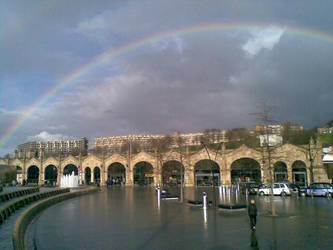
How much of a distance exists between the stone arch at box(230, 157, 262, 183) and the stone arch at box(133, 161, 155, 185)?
19358 mm

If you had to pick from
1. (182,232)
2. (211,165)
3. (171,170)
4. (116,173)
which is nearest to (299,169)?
(211,165)

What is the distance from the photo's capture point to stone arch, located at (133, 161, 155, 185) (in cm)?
7150

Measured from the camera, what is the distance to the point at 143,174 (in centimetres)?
7600

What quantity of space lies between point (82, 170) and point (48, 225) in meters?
61.8

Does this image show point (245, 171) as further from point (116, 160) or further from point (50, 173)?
point (50, 173)

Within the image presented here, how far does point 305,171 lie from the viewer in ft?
175

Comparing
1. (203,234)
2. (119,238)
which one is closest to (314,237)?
(203,234)

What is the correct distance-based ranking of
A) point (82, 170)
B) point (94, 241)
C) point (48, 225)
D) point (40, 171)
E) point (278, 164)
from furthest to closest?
point (40, 171)
point (82, 170)
point (278, 164)
point (48, 225)
point (94, 241)

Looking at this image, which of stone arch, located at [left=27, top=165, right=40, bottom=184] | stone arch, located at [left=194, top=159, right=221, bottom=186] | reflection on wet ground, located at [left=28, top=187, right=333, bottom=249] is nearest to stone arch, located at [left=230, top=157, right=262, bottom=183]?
stone arch, located at [left=194, top=159, right=221, bottom=186]

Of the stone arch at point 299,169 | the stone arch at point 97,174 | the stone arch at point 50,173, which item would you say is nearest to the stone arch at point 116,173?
the stone arch at point 97,174

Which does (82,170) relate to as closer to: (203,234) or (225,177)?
(225,177)

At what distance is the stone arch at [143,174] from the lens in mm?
71500

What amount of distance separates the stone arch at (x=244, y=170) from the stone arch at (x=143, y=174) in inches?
762

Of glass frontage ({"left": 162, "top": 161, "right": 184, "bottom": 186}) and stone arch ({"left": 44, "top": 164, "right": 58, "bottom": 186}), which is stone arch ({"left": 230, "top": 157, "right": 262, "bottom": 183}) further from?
stone arch ({"left": 44, "top": 164, "right": 58, "bottom": 186})
